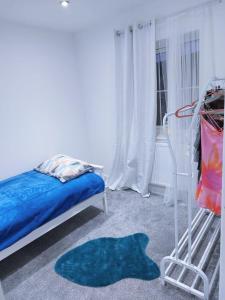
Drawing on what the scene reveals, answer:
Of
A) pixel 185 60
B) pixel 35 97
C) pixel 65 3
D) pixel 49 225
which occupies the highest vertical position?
pixel 65 3

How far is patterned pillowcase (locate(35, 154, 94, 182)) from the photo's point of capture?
269 cm

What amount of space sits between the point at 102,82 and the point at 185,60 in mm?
1357

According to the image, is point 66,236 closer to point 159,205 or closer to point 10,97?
point 159,205

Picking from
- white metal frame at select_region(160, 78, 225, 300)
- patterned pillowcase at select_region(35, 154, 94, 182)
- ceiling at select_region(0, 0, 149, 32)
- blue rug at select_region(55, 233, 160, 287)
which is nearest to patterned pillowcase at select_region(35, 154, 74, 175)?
patterned pillowcase at select_region(35, 154, 94, 182)

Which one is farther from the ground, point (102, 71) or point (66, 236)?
point (102, 71)

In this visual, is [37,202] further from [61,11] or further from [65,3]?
[61,11]

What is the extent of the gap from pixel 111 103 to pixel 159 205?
1.65 m

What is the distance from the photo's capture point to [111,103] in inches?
139

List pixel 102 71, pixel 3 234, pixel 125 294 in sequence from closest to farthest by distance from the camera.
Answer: pixel 125 294 → pixel 3 234 → pixel 102 71

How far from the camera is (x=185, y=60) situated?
2.59m

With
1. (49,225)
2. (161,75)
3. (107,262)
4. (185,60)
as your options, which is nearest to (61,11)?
(161,75)

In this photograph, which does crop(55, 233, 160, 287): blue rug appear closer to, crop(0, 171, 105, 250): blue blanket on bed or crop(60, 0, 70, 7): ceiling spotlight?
crop(0, 171, 105, 250): blue blanket on bed

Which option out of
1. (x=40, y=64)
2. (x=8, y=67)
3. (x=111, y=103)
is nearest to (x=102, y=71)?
(x=111, y=103)

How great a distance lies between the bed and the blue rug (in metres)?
0.40
